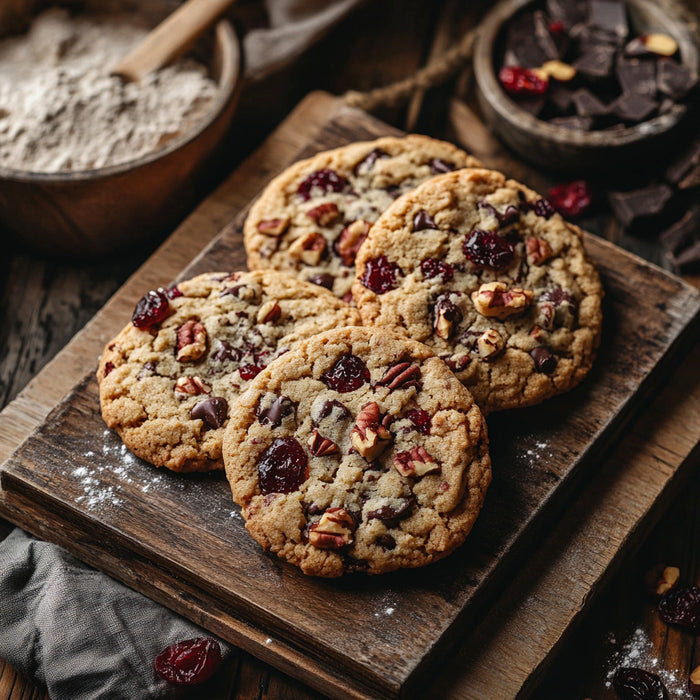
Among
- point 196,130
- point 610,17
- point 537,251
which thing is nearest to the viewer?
point 537,251

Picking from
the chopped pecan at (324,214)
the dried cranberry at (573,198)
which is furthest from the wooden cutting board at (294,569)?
the chopped pecan at (324,214)

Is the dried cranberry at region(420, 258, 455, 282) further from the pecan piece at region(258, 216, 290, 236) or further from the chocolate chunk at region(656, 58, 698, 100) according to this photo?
the chocolate chunk at region(656, 58, 698, 100)

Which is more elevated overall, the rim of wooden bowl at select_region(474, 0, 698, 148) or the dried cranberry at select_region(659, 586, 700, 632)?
the rim of wooden bowl at select_region(474, 0, 698, 148)

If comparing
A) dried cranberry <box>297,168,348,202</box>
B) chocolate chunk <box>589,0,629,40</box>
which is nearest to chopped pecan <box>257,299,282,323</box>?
dried cranberry <box>297,168,348,202</box>

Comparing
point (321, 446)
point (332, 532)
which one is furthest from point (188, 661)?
point (321, 446)

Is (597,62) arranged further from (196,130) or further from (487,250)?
(196,130)

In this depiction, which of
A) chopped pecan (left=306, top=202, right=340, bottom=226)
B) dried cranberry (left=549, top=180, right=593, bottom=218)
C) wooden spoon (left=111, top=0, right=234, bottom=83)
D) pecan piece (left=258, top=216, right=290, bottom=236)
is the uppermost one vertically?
wooden spoon (left=111, top=0, right=234, bottom=83)
